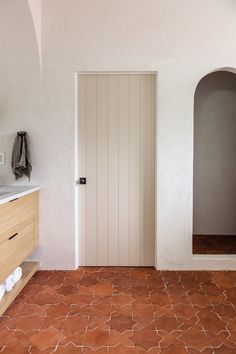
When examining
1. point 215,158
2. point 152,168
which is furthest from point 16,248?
point 215,158

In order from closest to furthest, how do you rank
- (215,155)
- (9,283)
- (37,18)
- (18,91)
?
(9,283) → (37,18) → (18,91) → (215,155)

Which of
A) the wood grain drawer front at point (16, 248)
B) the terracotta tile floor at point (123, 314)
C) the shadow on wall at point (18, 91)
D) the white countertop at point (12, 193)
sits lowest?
the terracotta tile floor at point (123, 314)

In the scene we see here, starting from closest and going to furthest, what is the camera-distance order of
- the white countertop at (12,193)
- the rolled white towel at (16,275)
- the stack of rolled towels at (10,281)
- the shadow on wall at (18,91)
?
the white countertop at (12,193)
the stack of rolled towels at (10,281)
the rolled white towel at (16,275)
the shadow on wall at (18,91)

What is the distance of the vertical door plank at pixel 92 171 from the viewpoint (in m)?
3.10

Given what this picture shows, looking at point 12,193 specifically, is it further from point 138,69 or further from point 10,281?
point 138,69

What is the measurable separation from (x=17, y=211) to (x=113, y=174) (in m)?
1.11

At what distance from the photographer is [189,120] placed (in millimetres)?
3023

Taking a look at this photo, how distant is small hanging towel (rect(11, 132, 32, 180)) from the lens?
2934mm

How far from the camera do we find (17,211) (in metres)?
2.47

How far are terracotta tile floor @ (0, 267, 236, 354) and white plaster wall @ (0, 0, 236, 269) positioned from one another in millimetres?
366

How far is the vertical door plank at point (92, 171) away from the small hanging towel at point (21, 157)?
0.65m

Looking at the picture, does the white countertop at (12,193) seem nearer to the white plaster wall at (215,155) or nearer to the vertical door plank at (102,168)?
the vertical door plank at (102,168)

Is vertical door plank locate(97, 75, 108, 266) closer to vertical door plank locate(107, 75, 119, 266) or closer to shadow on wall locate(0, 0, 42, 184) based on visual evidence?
vertical door plank locate(107, 75, 119, 266)

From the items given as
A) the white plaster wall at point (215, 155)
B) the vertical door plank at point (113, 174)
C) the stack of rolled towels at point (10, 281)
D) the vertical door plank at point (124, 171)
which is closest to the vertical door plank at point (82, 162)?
the vertical door plank at point (113, 174)
